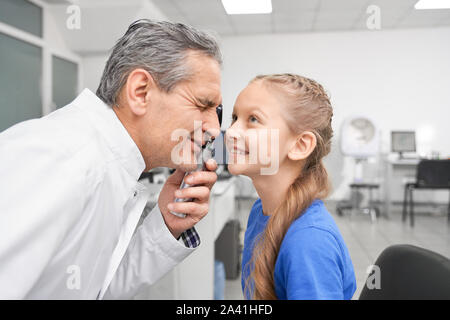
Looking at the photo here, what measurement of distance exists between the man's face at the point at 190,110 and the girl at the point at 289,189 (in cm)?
9

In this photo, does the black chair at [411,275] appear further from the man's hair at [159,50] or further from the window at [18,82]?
the window at [18,82]

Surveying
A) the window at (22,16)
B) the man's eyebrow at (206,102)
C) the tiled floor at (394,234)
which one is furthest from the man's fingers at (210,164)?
the window at (22,16)

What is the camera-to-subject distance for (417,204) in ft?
14.4

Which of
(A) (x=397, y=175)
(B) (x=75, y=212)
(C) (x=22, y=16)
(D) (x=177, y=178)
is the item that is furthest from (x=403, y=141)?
(B) (x=75, y=212)

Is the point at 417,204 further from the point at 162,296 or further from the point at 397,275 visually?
the point at 397,275

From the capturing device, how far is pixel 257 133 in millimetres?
512

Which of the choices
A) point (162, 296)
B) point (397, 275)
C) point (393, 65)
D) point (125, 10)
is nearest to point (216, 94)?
point (125, 10)

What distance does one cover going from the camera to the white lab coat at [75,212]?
Answer: 1.28 feet

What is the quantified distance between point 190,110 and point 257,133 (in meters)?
0.16

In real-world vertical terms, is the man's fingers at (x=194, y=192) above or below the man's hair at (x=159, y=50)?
below

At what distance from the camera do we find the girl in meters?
0.45

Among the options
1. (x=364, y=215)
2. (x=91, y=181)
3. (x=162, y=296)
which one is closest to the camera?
(x=91, y=181)

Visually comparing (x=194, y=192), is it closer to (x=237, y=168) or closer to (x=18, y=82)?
(x=237, y=168)
